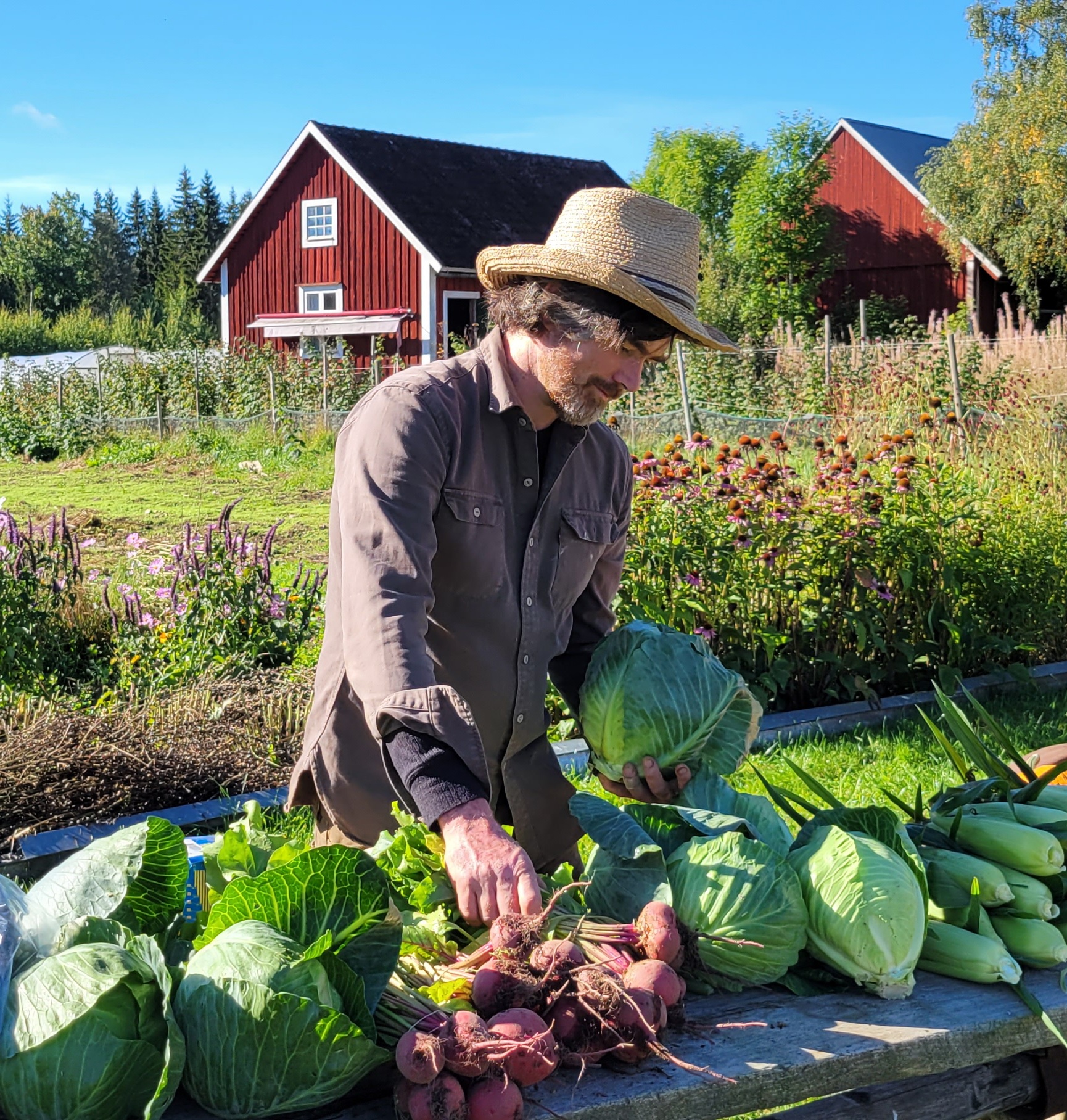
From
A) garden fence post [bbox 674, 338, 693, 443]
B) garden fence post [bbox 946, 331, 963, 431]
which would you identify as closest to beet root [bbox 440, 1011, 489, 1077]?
garden fence post [bbox 946, 331, 963, 431]


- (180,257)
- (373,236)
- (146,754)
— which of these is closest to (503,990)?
(146,754)

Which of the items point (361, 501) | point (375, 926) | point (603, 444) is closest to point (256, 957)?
point (375, 926)

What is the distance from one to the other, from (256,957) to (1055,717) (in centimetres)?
545

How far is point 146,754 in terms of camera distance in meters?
4.76

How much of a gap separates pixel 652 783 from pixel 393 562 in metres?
0.72

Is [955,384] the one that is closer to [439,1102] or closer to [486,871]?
[486,871]

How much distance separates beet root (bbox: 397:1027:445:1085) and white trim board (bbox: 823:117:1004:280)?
33094mm

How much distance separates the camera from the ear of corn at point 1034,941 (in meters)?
2.16

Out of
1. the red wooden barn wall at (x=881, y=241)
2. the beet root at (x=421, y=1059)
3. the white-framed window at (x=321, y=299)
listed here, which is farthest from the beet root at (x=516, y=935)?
the red wooden barn wall at (x=881, y=241)

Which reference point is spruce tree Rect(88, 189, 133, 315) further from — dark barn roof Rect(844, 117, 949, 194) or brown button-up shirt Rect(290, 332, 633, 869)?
brown button-up shirt Rect(290, 332, 633, 869)

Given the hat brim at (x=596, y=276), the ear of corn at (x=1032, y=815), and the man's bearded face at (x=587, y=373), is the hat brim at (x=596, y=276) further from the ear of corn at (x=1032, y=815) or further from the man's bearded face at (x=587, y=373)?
the ear of corn at (x=1032, y=815)

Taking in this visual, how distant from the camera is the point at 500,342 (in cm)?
268

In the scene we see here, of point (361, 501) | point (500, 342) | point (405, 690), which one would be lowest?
point (405, 690)

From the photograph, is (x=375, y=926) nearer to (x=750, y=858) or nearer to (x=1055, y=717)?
(x=750, y=858)
